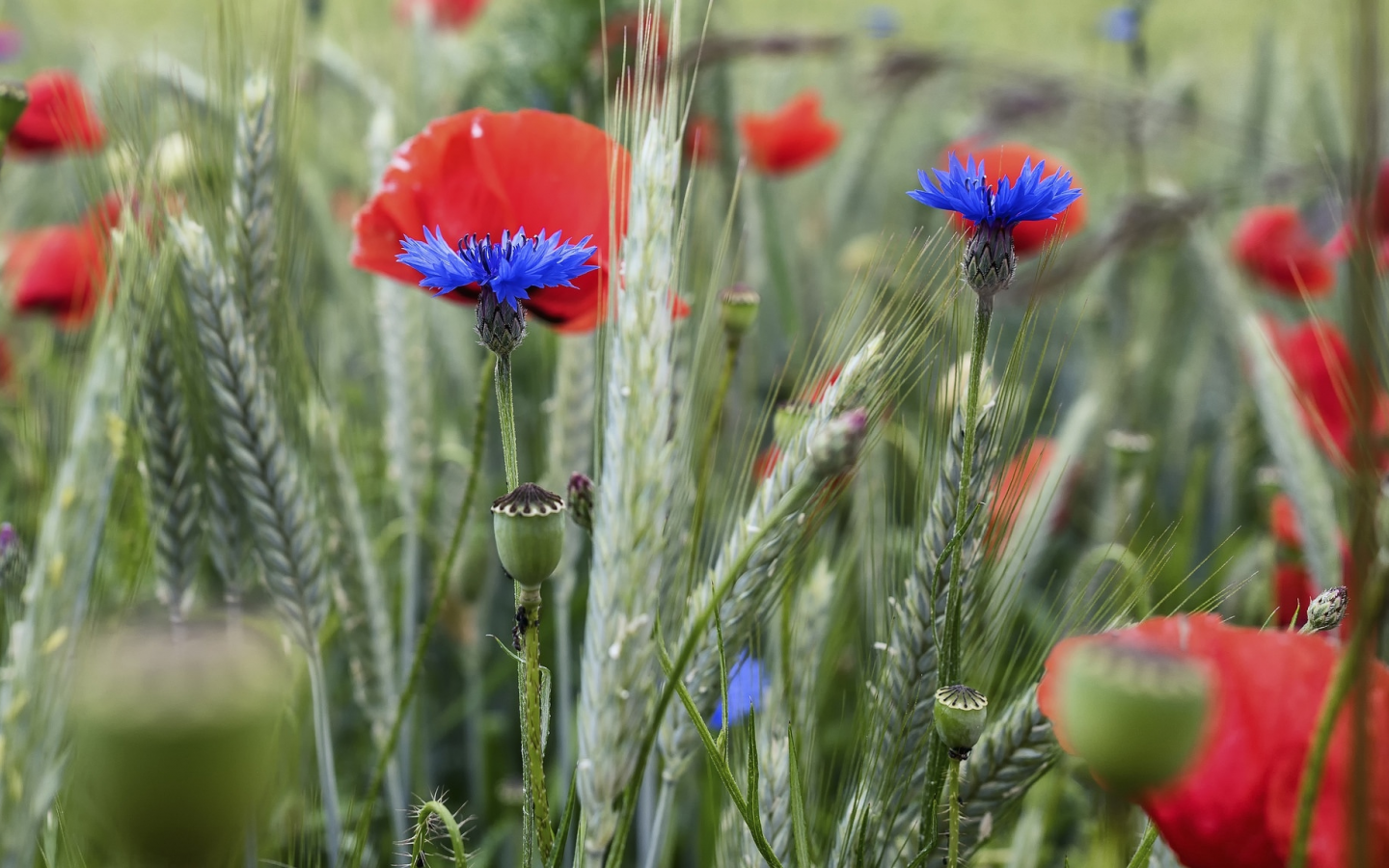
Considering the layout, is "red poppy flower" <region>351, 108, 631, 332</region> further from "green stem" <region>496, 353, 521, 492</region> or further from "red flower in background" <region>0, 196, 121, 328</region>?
"red flower in background" <region>0, 196, 121, 328</region>

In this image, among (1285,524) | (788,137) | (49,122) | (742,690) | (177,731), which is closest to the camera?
(177,731)

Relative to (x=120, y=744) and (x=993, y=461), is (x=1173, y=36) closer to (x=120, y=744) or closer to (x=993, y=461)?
(x=993, y=461)

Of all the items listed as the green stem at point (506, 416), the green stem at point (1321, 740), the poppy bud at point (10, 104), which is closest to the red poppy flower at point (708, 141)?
the poppy bud at point (10, 104)

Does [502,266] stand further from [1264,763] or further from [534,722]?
[1264,763]

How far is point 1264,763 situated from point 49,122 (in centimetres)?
102

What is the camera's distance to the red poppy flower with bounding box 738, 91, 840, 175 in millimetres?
1330

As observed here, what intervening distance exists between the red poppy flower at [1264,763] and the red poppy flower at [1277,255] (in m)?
1.00

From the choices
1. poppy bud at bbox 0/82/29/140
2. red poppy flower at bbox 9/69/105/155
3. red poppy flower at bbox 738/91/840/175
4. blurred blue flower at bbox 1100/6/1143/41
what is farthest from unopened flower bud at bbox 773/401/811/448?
blurred blue flower at bbox 1100/6/1143/41

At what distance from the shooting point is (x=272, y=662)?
201mm

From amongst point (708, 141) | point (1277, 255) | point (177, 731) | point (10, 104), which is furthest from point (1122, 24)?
point (177, 731)

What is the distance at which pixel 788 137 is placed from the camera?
136cm

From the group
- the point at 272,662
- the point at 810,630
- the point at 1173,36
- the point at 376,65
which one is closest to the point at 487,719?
the point at 810,630

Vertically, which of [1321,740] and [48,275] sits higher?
[48,275]

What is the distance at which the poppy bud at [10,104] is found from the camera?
54cm
